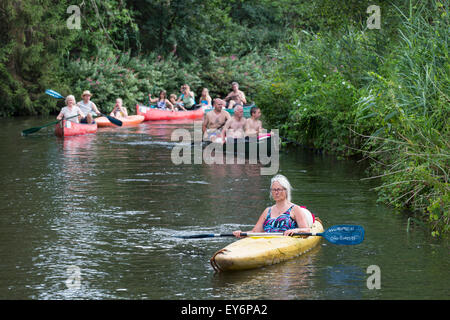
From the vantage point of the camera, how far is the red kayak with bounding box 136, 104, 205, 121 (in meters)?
27.7

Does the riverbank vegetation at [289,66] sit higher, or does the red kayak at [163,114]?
the riverbank vegetation at [289,66]

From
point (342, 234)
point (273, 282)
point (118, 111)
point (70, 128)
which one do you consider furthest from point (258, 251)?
point (118, 111)

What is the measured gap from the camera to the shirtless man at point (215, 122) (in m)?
18.5

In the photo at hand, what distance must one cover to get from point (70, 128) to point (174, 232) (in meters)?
12.4

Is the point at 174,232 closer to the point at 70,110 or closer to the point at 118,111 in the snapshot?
the point at 70,110

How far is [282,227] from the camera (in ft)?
28.8

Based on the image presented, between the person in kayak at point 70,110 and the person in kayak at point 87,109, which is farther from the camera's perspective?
the person in kayak at point 87,109

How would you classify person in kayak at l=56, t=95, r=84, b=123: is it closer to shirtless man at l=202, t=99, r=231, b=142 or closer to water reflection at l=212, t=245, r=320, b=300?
shirtless man at l=202, t=99, r=231, b=142

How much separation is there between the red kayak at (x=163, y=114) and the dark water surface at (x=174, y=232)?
10.9 m

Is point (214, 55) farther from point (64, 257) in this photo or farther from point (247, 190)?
point (64, 257)

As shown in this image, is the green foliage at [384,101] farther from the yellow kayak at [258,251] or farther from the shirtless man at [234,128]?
the yellow kayak at [258,251]

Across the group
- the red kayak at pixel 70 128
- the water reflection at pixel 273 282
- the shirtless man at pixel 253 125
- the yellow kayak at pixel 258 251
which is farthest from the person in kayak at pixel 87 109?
the water reflection at pixel 273 282
